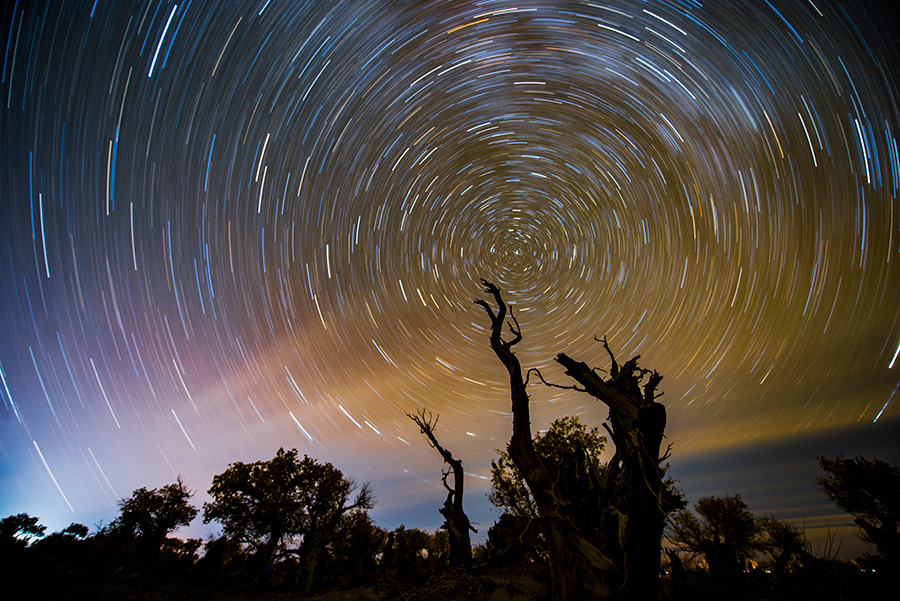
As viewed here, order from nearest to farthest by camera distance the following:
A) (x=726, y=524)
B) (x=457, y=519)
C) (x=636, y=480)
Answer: (x=636, y=480) < (x=457, y=519) < (x=726, y=524)

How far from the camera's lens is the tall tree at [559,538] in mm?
5207

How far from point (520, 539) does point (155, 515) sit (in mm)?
43339

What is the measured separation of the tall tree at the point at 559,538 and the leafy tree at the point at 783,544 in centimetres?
456

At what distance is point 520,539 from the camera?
5691 mm

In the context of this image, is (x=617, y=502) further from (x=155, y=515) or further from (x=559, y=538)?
(x=155, y=515)

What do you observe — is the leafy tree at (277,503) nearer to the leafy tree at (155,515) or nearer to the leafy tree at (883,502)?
the leafy tree at (155,515)

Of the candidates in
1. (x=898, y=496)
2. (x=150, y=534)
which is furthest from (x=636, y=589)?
(x=150, y=534)

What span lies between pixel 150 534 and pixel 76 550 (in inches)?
221

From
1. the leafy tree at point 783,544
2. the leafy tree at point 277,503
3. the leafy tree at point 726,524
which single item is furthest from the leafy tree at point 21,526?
the leafy tree at point 726,524

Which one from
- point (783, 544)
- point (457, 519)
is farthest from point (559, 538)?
point (783, 544)

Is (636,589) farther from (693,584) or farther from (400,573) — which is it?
(400,573)

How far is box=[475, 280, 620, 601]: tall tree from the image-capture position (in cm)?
521

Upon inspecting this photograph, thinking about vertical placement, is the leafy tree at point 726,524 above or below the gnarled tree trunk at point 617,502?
below

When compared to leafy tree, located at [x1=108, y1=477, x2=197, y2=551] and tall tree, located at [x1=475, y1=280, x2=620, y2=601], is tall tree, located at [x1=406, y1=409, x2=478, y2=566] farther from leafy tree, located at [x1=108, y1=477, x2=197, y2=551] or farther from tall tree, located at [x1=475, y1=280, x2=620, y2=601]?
leafy tree, located at [x1=108, y1=477, x2=197, y2=551]
